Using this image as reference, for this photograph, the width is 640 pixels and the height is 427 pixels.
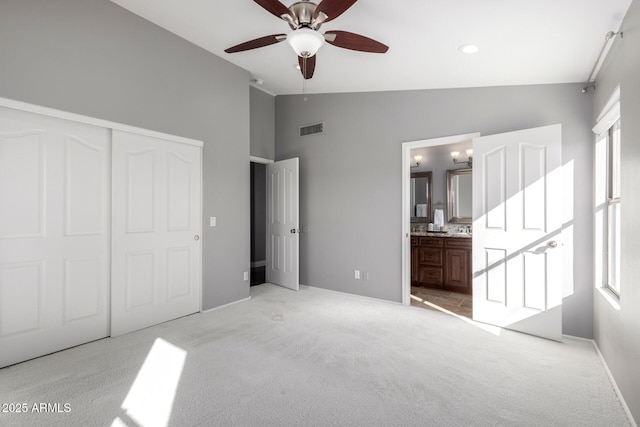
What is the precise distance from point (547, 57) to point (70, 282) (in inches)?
176

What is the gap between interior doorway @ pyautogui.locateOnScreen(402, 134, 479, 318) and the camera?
402 cm

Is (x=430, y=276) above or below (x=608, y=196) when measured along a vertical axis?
below

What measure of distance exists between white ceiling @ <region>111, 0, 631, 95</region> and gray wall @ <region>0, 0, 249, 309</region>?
0.26 metres

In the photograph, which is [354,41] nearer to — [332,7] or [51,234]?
[332,7]

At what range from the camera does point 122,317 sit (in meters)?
3.02

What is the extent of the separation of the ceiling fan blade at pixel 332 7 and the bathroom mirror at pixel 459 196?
4030 mm

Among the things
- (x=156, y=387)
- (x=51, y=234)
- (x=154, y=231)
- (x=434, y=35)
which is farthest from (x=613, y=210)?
(x=51, y=234)

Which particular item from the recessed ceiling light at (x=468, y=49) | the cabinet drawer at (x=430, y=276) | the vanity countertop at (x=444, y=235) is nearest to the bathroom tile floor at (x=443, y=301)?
the cabinet drawer at (x=430, y=276)

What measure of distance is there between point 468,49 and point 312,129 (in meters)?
2.51

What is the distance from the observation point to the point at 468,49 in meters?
→ 2.75

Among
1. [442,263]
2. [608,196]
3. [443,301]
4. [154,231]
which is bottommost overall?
[443,301]

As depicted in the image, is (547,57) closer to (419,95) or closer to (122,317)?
(419,95)

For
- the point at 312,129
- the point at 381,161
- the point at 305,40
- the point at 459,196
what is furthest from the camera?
the point at 459,196

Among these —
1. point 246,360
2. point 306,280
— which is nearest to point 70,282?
point 246,360
